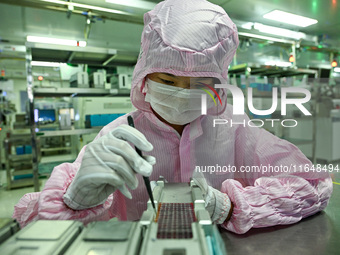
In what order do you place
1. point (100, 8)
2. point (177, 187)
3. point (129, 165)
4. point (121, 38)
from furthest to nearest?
point (121, 38) < point (100, 8) < point (177, 187) < point (129, 165)

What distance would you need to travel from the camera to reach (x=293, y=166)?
2.51 feet

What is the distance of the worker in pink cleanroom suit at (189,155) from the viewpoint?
0.61 metres

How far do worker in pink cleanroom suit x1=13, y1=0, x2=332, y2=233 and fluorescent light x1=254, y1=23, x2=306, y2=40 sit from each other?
4.24 meters

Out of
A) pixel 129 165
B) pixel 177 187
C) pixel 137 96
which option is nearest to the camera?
pixel 129 165

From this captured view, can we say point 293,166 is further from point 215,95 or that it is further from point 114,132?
point 114,132

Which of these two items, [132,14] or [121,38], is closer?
[132,14]

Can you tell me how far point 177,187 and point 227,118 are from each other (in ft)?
0.90

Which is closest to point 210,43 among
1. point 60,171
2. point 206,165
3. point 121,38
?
point 206,165

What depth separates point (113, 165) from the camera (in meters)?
0.56

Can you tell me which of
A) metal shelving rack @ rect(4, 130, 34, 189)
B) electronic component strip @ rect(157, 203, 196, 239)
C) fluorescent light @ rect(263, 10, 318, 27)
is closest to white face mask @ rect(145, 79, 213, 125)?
electronic component strip @ rect(157, 203, 196, 239)

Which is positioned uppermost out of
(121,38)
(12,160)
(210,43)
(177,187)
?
(121,38)

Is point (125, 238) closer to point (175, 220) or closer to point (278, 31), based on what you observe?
point (175, 220)

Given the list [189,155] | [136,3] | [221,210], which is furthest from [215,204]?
[136,3]

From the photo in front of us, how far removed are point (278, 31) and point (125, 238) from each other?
536cm
